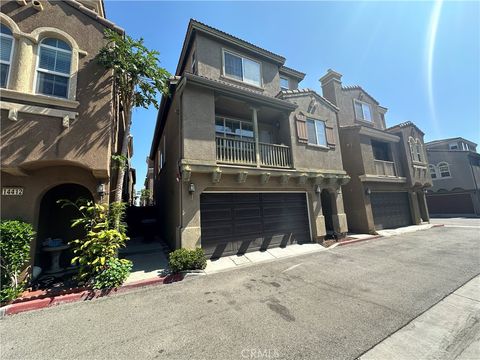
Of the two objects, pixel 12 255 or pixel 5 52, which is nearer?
pixel 12 255

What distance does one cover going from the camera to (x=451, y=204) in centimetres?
2469

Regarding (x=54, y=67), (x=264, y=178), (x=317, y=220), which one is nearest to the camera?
(x=54, y=67)

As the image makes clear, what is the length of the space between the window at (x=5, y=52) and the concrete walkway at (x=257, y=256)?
27.2 ft

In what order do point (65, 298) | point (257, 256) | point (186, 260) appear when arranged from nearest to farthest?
1. point (65, 298)
2. point (186, 260)
3. point (257, 256)

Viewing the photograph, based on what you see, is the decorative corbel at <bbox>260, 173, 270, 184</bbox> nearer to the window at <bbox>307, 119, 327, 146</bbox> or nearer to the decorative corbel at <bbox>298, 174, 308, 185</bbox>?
the decorative corbel at <bbox>298, 174, 308, 185</bbox>

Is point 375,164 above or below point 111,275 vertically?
above

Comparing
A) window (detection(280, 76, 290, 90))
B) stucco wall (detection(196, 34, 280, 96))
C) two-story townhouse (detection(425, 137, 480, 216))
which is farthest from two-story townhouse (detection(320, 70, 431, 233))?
Result: two-story townhouse (detection(425, 137, 480, 216))

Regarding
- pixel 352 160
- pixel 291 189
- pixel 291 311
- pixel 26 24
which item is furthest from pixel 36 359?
pixel 352 160

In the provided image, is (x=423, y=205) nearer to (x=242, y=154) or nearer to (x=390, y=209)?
(x=390, y=209)

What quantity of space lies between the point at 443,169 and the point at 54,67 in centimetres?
3679

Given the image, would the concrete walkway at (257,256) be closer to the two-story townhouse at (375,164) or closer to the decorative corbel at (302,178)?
the decorative corbel at (302,178)

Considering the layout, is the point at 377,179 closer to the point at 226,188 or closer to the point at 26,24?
the point at 226,188

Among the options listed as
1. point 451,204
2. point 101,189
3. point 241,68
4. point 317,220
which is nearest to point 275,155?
point 317,220

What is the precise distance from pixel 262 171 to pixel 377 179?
9.27 meters
